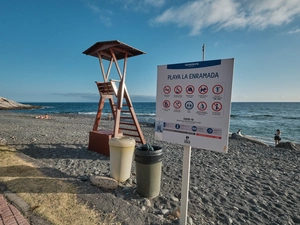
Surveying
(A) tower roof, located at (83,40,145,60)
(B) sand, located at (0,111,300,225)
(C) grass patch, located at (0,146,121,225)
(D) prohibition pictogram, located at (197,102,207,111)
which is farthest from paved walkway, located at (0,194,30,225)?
(A) tower roof, located at (83,40,145,60)

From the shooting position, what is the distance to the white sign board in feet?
7.44

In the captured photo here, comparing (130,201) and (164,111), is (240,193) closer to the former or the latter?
(130,201)

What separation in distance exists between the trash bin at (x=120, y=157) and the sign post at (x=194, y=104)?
1.26 metres

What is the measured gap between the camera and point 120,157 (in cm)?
393

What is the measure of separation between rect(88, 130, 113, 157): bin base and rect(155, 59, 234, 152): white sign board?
3.56 meters

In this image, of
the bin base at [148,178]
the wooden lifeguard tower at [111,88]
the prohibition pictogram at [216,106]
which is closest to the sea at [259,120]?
the wooden lifeguard tower at [111,88]

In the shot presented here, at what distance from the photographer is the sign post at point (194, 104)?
7.45ft

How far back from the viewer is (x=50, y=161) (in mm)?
5527

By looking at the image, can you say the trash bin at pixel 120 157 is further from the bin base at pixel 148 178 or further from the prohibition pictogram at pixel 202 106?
the prohibition pictogram at pixel 202 106

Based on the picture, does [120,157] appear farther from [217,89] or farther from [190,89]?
[217,89]

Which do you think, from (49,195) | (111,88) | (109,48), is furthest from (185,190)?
(109,48)

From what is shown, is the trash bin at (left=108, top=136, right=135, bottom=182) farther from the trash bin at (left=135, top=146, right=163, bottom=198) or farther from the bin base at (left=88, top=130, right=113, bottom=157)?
the bin base at (left=88, top=130, right=113, bottom=157)

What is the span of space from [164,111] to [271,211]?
113 inches

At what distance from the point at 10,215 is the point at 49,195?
661 millimetres
